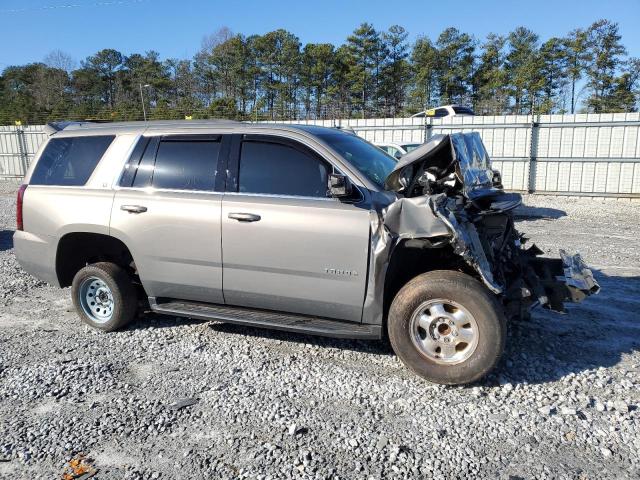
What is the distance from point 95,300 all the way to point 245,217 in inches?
80.2

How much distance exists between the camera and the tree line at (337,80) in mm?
39981

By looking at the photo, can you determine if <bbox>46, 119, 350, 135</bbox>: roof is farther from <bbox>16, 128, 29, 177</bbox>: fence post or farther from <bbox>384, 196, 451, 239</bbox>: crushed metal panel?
<bbox>16, 128, 29, 177</bbox>: fence post

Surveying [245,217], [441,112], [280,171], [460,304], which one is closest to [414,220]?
[460,304]

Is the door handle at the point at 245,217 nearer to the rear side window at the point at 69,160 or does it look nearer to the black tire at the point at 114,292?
the black tire at the point at 114,292

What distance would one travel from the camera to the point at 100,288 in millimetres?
5016

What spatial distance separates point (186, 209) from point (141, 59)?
66911 mm

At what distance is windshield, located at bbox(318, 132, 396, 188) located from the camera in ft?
13.8

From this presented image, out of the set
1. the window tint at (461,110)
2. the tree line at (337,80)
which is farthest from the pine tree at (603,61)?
the window tint at (461,110)

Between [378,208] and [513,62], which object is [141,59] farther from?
[378,208]

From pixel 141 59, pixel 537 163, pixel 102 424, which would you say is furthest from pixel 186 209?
pixel 141 59

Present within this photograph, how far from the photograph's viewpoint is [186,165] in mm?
4555

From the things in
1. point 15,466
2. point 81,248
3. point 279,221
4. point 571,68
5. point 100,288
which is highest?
point 571,68

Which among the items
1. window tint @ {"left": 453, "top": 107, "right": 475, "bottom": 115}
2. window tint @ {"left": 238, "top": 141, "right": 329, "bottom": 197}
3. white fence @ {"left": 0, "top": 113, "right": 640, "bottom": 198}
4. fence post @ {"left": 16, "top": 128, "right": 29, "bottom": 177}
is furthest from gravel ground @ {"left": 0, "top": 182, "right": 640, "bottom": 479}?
fence post @ {"left": 16, "top": 128, "right": 29, "bottom": 177}

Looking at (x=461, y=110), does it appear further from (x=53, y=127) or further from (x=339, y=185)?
(x=339, y=185)
